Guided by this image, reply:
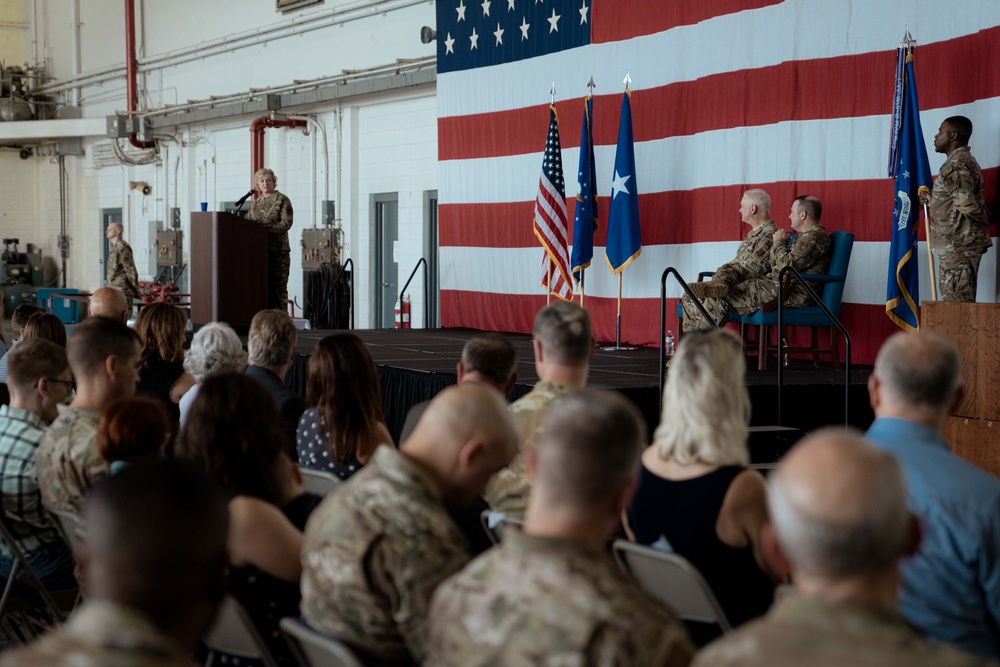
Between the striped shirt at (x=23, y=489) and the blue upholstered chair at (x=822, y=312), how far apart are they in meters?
4.46

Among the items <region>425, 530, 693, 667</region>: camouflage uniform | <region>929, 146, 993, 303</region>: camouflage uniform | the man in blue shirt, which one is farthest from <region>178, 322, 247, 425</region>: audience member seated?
<region>929, 146, 993, 303</region>: camouflage uniform

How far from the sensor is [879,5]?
675 cm

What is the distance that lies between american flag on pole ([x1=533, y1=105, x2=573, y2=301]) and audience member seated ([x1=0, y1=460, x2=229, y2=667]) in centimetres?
716

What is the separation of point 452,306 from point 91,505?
9217 mm

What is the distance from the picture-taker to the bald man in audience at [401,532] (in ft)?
6.02

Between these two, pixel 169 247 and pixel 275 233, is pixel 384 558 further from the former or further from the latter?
pixel 169 247

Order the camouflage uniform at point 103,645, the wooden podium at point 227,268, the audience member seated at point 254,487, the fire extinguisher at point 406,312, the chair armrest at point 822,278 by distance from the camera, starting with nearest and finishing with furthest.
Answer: the camouflage uniform at point 103,645 < the audience member seated at point 254,487 < the chair armrest at point 822,278 < the wooden podium at point 227,268 < the fire extinguisher at point 406,312

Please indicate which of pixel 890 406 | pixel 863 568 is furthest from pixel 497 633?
pixel 890 406

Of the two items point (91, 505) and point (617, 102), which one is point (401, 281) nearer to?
point (617, 102)

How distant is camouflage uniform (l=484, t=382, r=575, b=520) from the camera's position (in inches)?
111

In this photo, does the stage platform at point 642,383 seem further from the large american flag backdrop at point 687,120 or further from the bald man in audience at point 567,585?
the bald man in audience at point 567,585

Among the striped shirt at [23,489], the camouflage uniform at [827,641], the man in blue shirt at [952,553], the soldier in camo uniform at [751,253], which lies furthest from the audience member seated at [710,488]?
the soldier in camo uniform at [751,253]

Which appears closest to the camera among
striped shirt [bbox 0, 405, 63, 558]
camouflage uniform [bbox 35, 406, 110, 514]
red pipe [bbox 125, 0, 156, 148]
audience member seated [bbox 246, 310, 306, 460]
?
camouflage uniform [bbox 35, 406, 110, 514]

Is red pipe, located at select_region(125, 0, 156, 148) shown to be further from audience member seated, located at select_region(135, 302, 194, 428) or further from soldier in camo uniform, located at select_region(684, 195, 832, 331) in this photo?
audience member seated, located at select_region(135, 302, 194, 428)
